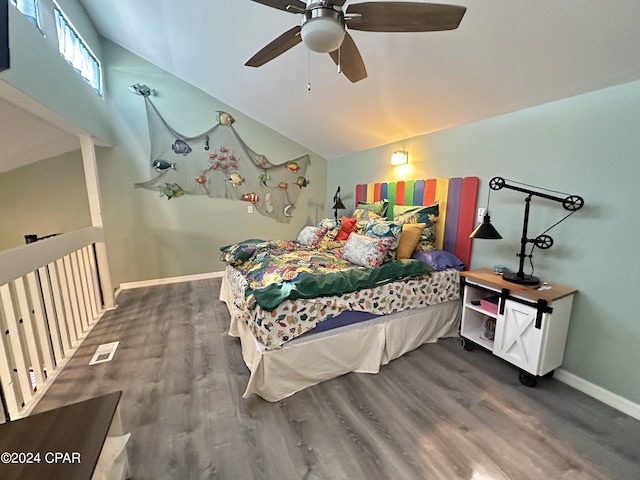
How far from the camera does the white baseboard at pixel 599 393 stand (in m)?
1.74

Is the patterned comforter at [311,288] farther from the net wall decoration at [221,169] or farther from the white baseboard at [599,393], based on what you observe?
the net wall decoration at [221,169]

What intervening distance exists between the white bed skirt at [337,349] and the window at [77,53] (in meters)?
3.12

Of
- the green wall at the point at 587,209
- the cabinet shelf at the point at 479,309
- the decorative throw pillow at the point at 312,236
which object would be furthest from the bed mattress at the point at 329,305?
the decorative throw pillow at the point at 312,236

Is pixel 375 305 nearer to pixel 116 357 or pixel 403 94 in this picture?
pixel 403 94

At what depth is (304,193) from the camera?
5.06 metres

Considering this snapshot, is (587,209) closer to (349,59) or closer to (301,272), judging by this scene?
(349,59)

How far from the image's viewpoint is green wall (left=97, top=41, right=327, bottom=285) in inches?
149

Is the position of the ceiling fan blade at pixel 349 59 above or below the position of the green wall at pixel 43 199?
above

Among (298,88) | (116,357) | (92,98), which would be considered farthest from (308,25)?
(92,98)

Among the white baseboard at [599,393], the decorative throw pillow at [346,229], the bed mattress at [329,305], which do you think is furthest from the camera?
the decorative throw pillow at [346,229]

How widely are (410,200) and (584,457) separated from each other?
249cm

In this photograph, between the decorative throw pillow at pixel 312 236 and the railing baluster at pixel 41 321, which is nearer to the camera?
the railing baluster at pixel 41 321

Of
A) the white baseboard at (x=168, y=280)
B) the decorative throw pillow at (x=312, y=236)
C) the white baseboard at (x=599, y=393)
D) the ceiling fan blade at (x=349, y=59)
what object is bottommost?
the white baseboard at (x=599, y=393)

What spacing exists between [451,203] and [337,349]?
1.90 meters
